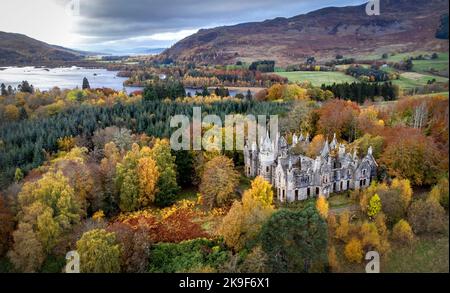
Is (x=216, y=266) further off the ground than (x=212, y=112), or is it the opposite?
(x=212, y=112)

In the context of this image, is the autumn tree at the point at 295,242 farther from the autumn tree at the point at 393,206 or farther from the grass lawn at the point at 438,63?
the grass lawn at the point at 438,63

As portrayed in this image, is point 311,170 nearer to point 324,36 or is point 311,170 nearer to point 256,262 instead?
point 256,262

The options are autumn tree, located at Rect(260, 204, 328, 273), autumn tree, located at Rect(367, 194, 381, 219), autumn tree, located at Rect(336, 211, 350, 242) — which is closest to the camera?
autumn tree, located at Rect(260, 204, 328, 273)

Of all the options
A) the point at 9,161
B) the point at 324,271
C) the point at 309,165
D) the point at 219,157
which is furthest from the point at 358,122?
the point at 9,161

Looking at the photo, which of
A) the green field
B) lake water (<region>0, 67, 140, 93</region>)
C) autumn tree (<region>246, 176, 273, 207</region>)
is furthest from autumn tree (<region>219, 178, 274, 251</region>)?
lake water (<region>0, 67, 140, 93</region>)

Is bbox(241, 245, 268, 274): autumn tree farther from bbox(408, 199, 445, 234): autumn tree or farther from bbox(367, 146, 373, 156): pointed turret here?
bbox(367, 146, 373, 156): pointed turret
